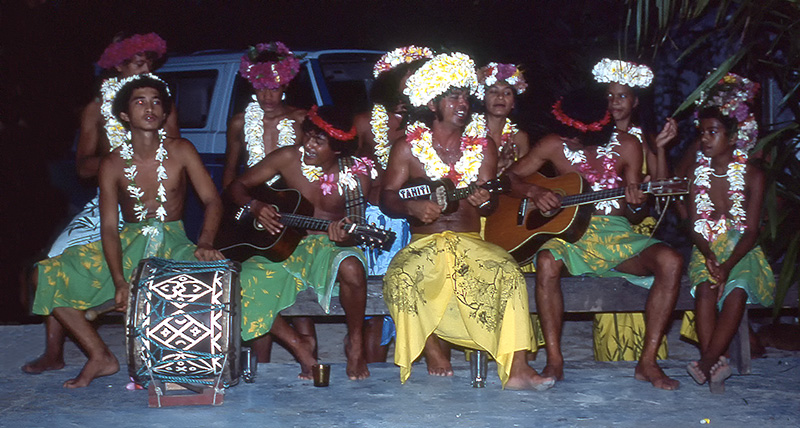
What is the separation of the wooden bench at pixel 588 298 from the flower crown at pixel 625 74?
120 centimetres

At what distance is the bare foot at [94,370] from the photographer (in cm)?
499

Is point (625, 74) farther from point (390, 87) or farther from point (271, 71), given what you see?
point (271, 71)

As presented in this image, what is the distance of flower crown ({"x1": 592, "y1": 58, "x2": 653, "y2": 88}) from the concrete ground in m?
1.63

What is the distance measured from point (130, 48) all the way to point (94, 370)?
6.84 feet

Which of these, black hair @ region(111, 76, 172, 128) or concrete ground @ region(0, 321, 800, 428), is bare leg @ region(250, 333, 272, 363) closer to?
concrete ground @ region(0, 321, 800, 428)

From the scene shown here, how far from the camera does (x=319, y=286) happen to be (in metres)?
5.20

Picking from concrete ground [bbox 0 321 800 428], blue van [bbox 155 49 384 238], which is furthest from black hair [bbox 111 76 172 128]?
blue van [bbox 155 49 384 238]

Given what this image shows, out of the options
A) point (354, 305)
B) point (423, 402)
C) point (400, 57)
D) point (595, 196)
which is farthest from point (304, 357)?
point (400, 57)

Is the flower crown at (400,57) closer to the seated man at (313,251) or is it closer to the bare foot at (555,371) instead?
the seated man at (313,251)

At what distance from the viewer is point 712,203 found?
5.36 m

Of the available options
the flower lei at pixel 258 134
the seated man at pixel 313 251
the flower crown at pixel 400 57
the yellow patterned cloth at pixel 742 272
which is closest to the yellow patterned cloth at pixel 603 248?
the yellow patterned cloth at pixel 742 272

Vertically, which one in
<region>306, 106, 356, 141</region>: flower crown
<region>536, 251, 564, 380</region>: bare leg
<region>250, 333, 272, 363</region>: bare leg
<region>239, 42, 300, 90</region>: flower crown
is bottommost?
<region>250, 333, 272, 363</region>: bare leg

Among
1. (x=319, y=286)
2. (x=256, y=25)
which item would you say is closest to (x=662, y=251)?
(x=319, y=286)

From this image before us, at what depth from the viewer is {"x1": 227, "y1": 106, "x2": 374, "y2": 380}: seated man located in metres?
5.16
